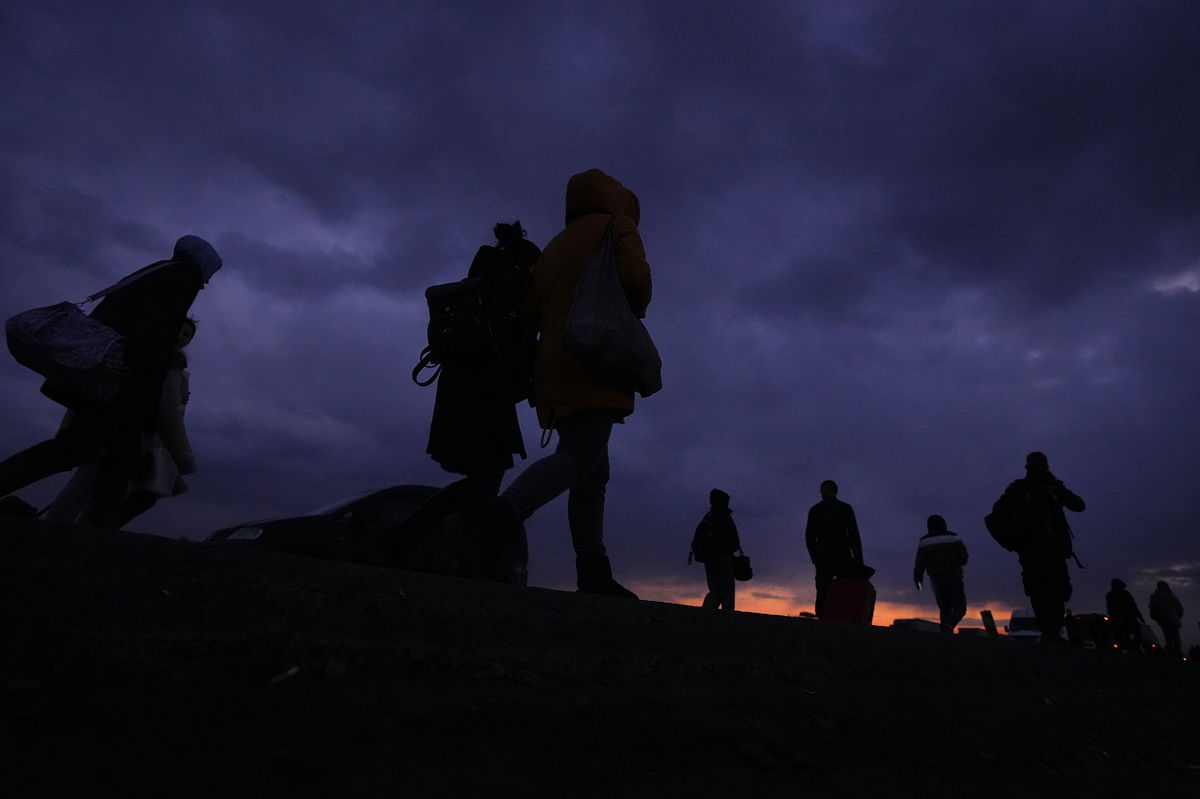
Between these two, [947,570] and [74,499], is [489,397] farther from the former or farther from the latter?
[947,570]

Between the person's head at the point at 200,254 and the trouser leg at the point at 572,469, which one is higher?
the person's head at the point at 200,254

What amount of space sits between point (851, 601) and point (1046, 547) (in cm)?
188

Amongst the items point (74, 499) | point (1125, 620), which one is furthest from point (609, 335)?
point (1125, 620)

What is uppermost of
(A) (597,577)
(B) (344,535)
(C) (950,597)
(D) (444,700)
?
(B) (344,535)

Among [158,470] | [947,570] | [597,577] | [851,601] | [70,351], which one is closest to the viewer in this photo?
[70,351]

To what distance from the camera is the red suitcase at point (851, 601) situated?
20.0 ft

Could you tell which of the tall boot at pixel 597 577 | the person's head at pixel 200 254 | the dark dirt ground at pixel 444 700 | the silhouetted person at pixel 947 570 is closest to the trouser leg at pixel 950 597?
the silhouetted person at pixel 947 570

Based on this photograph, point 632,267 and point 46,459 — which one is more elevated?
point 632,267

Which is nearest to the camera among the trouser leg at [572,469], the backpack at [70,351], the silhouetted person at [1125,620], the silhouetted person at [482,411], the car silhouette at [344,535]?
the backpack at [70,351]

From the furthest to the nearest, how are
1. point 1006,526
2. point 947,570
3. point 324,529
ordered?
point 947,570 → point 324,529 → point 1006,526

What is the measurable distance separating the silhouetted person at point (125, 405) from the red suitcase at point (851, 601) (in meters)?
5.40

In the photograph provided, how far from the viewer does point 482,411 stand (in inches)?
150

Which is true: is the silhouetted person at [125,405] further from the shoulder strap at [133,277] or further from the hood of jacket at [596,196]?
the hood of jacket at [596,196]

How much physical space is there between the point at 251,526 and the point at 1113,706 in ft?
22.7
